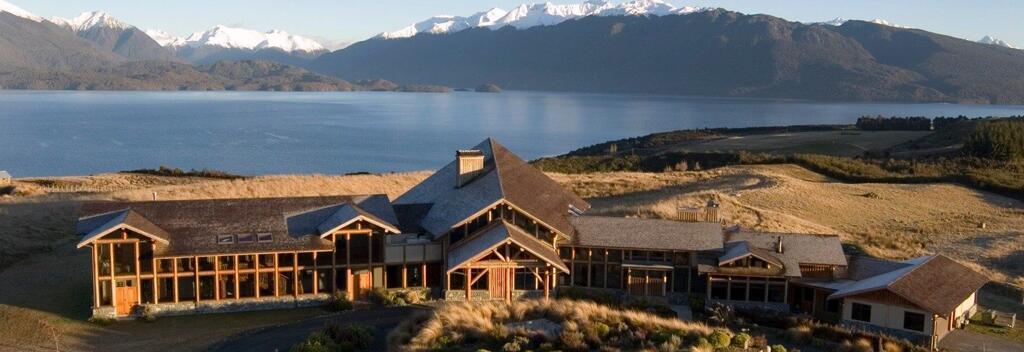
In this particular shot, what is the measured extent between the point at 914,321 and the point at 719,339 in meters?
7.09

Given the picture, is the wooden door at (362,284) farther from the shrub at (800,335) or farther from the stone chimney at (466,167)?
the shrub at (800,335)

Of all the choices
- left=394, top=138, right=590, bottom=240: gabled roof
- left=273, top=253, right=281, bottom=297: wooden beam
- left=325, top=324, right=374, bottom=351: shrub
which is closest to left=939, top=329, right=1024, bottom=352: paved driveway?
left=394, top=138, right=590, bottom=240: gabled roof

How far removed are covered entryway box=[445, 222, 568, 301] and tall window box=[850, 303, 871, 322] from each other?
8.35 metres

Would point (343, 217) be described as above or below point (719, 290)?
above

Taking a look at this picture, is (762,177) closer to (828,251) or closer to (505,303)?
(828,251)

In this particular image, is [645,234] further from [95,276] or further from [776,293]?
[95,276]

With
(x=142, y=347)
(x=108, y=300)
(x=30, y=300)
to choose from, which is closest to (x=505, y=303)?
(x=142, y=347)

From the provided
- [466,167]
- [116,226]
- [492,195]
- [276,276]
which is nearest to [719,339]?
[492,195]

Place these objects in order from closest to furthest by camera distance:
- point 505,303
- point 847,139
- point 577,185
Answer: point 505,303
point 577,185
point 847,139

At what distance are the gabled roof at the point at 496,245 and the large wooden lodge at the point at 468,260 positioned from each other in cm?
6

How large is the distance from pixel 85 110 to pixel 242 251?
187 meters

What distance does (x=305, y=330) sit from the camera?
930 inches

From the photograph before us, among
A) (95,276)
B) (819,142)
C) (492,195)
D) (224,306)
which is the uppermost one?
(492,195)

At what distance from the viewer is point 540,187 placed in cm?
3103
